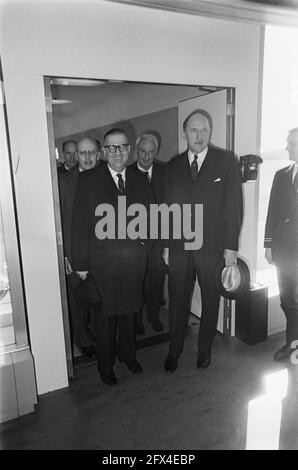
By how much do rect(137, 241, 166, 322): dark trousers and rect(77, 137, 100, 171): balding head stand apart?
87cm

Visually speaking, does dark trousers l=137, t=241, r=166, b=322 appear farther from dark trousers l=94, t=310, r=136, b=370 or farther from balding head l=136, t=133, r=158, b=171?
balding head l=136, t=133, r=158, b=171

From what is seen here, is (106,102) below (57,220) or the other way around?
the other way around

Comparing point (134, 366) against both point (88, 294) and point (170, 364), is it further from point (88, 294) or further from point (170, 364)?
point (88, 294)

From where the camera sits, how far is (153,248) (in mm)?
3127

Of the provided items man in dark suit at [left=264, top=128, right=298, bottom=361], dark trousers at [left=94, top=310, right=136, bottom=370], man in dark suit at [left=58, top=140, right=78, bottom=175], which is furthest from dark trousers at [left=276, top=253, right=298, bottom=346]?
man in dark suit at [left=58, top=140, right=78, bottom=175]

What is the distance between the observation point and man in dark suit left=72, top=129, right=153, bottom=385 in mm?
2389

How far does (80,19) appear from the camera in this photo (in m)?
2.14

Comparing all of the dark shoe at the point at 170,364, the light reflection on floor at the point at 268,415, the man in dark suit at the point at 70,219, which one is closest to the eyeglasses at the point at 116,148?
the man in dark suit at the point at 70,219

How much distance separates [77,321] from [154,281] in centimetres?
78

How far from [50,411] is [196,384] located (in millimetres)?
976

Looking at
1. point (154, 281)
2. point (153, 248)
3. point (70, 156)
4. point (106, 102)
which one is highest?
point (106, 102)


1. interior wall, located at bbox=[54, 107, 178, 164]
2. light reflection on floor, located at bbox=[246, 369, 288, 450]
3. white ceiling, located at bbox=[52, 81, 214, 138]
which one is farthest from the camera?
white ceiling, located at bbox=[52, 81, 214, 138]

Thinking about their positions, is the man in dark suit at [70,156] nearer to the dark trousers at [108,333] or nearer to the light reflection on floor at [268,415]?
the dark trousers at [108,333]

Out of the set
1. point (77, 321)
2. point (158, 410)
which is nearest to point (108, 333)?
point (77, 321)
